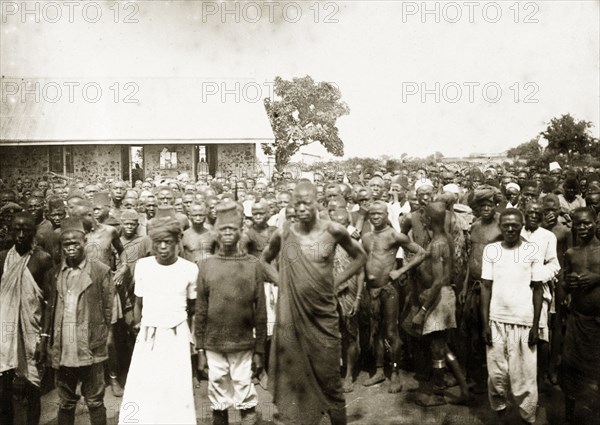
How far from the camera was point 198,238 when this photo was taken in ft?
21.3

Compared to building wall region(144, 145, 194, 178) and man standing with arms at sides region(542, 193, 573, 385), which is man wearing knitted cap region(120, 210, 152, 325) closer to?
man standing with arms at sides region(542, 193, 573, 385)

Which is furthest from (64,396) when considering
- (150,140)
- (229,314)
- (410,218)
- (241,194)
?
(150,140)

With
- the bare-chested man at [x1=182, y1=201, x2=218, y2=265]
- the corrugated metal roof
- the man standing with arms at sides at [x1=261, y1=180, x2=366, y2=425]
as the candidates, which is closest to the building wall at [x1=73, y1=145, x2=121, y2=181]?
the corrugated metal roof

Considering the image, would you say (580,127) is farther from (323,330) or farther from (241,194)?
(323,330)

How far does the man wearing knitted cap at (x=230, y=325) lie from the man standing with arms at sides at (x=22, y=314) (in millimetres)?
1484

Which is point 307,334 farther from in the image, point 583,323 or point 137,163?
point 137,163

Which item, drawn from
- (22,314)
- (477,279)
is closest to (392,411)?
(477,279)

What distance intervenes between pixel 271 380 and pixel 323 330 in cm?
61

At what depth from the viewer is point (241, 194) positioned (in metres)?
10.8

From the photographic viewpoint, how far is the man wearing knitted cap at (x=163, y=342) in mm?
4410

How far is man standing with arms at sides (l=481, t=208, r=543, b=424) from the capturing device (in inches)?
192

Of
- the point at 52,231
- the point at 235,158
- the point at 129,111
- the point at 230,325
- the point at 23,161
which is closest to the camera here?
the point at 230,325

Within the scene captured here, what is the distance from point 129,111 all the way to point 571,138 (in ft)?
61.7

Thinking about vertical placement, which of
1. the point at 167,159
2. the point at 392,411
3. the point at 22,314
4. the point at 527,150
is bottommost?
the point at 392,411
